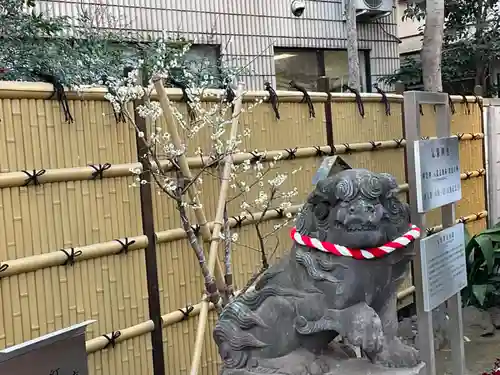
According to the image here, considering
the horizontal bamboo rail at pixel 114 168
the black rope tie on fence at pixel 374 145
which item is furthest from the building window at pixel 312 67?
the horizontal bamboo rail at pixel 114 168

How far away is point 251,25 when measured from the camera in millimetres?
7906

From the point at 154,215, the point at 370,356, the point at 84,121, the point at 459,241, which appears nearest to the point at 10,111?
the point at 84,121

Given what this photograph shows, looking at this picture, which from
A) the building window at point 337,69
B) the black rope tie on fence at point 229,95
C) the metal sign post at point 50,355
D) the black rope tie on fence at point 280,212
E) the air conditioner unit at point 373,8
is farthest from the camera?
the building window at point 337,69

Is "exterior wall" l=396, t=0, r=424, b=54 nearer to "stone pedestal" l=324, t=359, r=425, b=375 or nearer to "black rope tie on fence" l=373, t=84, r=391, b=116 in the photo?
"black rope tie on fence" l=373, t=84, r=391, b=116

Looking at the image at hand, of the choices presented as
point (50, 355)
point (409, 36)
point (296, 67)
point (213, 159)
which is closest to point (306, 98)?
point (213, 159)

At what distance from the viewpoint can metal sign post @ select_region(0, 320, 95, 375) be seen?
265cm

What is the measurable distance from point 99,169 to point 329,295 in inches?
60.8

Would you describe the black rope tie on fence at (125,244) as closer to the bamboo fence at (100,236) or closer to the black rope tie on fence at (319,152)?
the bamboo fence at (100,236)

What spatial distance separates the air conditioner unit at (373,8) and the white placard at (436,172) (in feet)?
16.9

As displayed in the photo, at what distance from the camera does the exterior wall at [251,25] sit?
22.8 ft

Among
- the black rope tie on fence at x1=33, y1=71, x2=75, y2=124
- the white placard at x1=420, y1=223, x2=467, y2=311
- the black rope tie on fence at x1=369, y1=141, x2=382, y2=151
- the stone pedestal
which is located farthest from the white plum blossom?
the black rope tie on fence at x1=369, y1=141, x2=382, y2=151

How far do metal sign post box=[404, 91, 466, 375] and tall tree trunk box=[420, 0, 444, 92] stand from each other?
3.30m

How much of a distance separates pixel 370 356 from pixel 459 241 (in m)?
1.57

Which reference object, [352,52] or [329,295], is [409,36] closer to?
[352,52]
